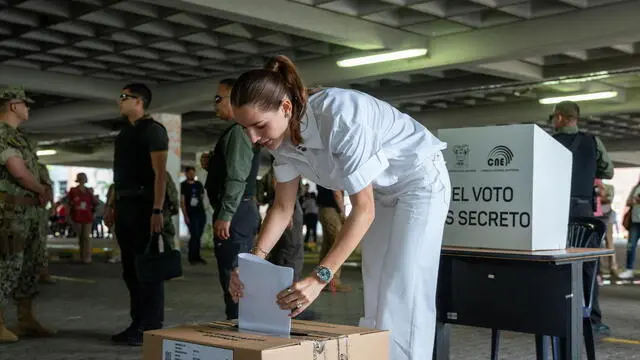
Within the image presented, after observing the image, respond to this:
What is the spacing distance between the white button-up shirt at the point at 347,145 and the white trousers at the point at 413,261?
0.12 metres

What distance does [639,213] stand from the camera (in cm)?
1265

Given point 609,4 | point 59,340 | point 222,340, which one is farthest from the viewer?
point 609,4

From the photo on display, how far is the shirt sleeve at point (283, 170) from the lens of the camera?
10.3 feet

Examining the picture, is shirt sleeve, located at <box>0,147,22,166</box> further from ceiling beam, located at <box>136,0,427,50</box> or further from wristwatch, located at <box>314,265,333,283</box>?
ceiling beam, located at <box>136,0,427,50</box>

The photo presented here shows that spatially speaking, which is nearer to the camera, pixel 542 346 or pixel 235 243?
pixel 542 346

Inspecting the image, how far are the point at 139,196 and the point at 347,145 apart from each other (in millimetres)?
3687

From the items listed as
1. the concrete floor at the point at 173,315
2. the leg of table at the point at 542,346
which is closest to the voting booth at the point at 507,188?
the leg of table at the point at 542,346

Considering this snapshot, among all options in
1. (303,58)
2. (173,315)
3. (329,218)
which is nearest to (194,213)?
(303,58)

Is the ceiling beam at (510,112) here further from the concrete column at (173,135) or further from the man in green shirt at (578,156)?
the man in green shirt at (578,156)

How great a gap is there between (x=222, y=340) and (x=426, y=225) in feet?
3.41

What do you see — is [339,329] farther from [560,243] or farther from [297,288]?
[560,243]

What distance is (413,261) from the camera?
319 centimetres

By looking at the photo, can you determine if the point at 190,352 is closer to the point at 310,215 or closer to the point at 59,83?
the point at 59,83

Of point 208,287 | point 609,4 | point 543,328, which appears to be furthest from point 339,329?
point 609,4
